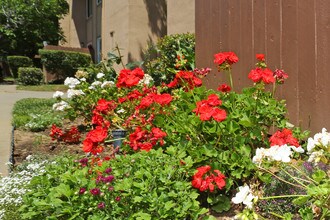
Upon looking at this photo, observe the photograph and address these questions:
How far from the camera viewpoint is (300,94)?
13.9 feet

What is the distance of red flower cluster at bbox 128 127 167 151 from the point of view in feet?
11.5

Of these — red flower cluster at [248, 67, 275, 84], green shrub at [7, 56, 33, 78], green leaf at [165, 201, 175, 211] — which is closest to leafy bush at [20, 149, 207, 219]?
green leaf at [165, 201, 175, 211]

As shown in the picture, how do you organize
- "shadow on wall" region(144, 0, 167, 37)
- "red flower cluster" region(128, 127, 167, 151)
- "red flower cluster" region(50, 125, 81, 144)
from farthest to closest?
"shadow on wall" region(144, 0, 167, 37) → "red flower cluster" region(50, 125, 81, 144) → "red flower cluster" region(128, 127, 167, 151)

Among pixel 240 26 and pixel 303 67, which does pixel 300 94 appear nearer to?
pixel 303 67

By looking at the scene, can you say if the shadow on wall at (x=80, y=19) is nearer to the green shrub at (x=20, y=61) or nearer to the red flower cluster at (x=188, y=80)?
the green shrub at (x=20, y=61)

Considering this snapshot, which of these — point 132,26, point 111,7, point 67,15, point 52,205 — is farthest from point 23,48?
point 52,205

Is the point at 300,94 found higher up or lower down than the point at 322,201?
higher up

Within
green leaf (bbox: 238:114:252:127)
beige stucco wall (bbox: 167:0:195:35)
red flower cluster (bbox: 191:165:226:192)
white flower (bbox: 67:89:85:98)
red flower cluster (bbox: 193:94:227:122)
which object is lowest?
red flower cluster (bbox: 191:165:226:192)

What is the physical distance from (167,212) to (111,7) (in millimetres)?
14506

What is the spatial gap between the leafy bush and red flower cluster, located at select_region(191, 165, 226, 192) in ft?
0.25

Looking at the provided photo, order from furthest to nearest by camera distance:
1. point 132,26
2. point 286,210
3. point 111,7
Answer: point 111,7 → point 132,26 → point 286,210

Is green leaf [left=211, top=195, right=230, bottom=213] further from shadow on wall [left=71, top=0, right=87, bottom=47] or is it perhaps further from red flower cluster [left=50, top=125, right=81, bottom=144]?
shadow on wall [left=71, top=0, right=87, bottom=47]

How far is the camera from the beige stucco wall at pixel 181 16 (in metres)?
10.8

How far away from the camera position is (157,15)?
47.5 ft
